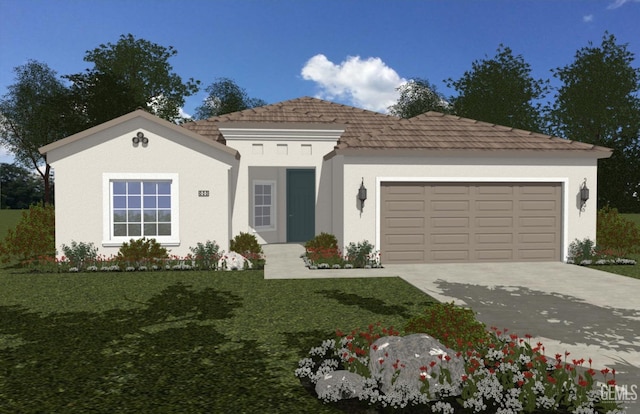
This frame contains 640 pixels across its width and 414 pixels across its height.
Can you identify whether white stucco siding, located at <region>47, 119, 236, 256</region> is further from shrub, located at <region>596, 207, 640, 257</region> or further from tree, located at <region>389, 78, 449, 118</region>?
tree, located at <region>389, 78, 449, 118</region>

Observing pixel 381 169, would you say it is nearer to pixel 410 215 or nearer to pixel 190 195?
pixel 410 215

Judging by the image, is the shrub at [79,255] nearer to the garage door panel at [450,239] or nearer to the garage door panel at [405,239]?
the garage door panel at [405,239]

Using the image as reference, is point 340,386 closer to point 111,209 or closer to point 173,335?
point 173,335

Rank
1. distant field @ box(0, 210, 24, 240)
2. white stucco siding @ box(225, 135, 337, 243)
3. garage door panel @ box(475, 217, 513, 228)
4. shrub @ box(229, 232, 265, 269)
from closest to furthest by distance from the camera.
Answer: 1. shrub @ box(229, 232, 265, 269)
2. garage door panel @ box(475, 217, 513, 228)
3. white stucco siding @ box(225, 135, 337, 243)
4. distant field @ box(0, 210, 24, 240)

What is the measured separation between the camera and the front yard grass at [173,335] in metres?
5.26

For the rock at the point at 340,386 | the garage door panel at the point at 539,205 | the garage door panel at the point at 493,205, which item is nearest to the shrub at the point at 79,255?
the rock at the point at 340,386

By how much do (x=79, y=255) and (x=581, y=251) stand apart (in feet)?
47.5

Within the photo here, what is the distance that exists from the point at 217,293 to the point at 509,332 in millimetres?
5896

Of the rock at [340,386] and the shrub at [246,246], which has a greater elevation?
the shrub at [246,246]

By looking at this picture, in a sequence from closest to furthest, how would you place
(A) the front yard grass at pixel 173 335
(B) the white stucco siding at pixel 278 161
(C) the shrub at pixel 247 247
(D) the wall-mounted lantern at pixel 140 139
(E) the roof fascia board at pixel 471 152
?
(A) the front yard grass at pixel 173 335 → (D) the wall-mounted lantern at pixel 140 139 → (E) the roof fascia board at pixel 471 152 → (C) the shrub at pixel 247 247 → (B) the white stucco siding at pixel 278 161

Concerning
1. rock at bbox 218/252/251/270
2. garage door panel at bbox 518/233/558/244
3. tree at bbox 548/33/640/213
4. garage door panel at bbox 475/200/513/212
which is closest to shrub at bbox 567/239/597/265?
garage door panel at bbox 518/233/558/244

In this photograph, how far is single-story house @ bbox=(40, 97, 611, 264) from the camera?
1446cm

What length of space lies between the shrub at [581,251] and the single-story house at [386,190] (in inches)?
8.9

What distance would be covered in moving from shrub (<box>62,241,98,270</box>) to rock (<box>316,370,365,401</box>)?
10742 millimetres
